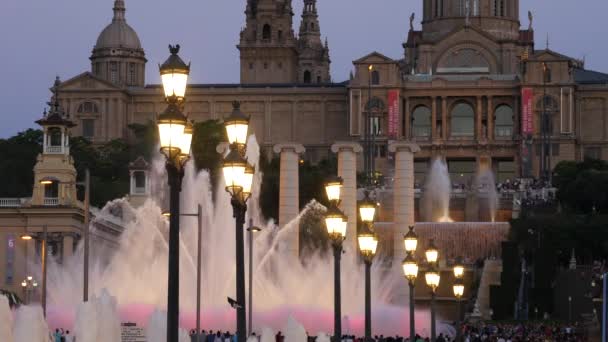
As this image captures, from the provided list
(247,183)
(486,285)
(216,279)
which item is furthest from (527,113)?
(247,183)

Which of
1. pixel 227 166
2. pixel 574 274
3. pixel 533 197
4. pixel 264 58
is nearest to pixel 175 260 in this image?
pixel 227 166

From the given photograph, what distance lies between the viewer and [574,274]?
90.7 m

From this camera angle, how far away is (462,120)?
166625 millimetres

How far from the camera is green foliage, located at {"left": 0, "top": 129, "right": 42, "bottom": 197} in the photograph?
419 ft

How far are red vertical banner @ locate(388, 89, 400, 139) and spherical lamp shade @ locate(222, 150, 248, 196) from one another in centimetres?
13264

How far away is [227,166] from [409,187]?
6332 cm

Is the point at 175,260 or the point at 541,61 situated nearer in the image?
the point at 175,260

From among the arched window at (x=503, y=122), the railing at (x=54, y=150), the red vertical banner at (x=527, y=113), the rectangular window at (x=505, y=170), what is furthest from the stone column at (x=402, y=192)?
the arched window at (x=503, y=122)

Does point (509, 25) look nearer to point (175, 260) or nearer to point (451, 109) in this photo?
point (451, 109)

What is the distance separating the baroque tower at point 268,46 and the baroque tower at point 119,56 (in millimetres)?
9025

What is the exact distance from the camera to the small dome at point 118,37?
599ft

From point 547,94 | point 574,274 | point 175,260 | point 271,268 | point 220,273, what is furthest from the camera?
point 547,94

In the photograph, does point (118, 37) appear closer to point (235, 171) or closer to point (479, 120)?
point (479, 120)

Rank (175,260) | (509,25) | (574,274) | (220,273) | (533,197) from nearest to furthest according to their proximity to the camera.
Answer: (175,260), (220,273), (574,274), (533,197), (509,25)
